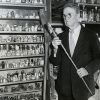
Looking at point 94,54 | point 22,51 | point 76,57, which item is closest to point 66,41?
point 76,57

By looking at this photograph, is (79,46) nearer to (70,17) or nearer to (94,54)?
(94,54)

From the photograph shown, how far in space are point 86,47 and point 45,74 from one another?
1.94 m

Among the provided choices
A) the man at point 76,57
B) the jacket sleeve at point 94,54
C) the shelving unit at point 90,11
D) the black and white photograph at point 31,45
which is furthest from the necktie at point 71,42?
the shelving unit at point 90,11

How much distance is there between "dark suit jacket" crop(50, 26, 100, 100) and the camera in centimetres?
232

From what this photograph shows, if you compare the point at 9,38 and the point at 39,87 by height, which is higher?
the point at 9,38

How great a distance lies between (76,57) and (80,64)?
3.3 inches

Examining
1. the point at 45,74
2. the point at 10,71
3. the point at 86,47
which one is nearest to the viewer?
the point at 86,47

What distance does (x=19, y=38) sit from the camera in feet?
14.0

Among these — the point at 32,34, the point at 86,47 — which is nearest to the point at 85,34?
the point at 86,47

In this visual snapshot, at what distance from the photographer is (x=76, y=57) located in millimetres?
2324

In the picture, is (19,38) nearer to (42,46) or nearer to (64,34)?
(42,46)

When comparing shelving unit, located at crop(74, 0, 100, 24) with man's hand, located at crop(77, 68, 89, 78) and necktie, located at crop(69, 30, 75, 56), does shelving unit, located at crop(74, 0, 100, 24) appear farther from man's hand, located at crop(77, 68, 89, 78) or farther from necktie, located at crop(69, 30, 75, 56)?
man's hand, located at crop(77, 68, 89, 78)

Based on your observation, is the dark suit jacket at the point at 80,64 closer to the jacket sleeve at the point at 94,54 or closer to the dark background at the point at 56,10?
the jacket sleeve at the point at 94,54

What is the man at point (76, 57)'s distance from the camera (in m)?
2.32
